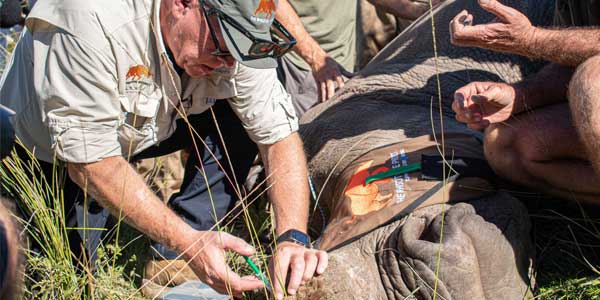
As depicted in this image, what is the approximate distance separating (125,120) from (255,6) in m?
0.73

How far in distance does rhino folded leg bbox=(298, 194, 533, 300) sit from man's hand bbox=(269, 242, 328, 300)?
3 centimetres

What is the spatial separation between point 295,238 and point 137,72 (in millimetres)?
885

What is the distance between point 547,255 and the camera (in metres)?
3.64

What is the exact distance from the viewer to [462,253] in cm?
315

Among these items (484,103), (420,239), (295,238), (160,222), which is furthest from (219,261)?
(484,103)

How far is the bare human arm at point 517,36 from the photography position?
369cm

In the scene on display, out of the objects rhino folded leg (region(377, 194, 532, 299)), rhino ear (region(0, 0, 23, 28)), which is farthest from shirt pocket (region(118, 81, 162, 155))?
rhino ear (region(0, 0, 23, 28))

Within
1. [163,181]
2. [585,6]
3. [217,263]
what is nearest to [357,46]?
[163,181]

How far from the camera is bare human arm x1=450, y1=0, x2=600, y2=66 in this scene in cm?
369

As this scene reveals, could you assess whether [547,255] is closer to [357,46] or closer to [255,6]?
[255,6]

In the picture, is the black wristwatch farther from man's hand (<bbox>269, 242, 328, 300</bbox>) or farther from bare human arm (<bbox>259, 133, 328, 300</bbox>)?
man's hand (<bbox>269, 242, 328, 300</bbox>)

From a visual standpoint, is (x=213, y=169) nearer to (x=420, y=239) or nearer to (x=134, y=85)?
(x=134, y=85)

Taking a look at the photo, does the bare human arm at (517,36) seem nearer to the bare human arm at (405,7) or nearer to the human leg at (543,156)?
the human leg at (543,156)

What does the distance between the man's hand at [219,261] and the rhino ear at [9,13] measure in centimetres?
212
